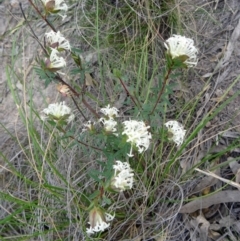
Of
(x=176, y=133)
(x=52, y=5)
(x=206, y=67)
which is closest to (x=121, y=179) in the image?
(x=176, y=133)

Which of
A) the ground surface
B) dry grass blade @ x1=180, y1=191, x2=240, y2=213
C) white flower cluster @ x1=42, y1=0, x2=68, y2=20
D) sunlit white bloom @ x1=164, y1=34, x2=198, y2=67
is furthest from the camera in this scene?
the ground surface

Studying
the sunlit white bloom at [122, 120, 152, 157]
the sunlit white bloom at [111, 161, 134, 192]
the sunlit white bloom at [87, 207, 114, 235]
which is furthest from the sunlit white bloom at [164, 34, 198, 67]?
the sunlit white bloom at [87, 207, 114, 235]

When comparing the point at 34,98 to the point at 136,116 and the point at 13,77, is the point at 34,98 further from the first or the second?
the point at 136,116

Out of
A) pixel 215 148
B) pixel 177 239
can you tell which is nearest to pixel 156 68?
pixel 215 148

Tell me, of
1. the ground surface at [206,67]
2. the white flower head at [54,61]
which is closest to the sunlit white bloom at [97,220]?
the white flower head at [54,61]

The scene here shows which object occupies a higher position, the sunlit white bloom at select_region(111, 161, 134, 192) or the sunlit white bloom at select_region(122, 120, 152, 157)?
the sunlit white bloom at select_region(122, 120, 152, 157)

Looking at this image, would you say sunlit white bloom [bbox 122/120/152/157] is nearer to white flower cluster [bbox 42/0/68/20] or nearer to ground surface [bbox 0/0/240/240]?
white flower cluster [bbox 42/0/68/20]

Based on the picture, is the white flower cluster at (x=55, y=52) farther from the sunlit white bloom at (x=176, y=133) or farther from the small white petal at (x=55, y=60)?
the sunlit white bloom at (x=176, y=133)

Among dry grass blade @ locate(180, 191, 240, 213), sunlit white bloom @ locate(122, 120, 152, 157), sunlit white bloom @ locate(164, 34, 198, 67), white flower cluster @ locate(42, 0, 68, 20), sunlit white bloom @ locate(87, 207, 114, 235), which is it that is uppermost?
white flower cluster @ locate(42, 0, 68, 20)
